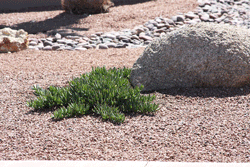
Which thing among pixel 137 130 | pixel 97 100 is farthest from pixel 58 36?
pixel 137 130

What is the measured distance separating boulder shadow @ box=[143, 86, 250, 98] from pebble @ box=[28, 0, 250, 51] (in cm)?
350

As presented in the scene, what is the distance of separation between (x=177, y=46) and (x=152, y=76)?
2.02ft

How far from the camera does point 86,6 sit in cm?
1130

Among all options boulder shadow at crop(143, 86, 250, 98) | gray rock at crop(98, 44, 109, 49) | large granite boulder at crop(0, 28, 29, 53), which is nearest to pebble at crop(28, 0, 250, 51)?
gray rock at crop(98, 44, 109, 49)

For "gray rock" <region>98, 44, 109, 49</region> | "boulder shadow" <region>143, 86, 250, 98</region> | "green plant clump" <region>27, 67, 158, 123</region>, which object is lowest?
"gray rock" <region>98, 44, 109, 49</region>

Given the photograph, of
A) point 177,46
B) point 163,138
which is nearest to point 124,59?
point 177,46

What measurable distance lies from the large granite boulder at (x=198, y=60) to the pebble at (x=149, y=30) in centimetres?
322

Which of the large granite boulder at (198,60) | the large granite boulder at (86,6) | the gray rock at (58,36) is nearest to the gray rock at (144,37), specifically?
the gray rock at (58,36)

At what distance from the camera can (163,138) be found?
130 inches

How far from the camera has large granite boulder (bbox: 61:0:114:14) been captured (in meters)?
11.2

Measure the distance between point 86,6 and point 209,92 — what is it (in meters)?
7.95

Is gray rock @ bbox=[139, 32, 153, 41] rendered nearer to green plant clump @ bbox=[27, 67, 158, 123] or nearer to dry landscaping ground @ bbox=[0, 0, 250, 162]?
dry landscaping ground @ bbox=[0, 0, 250, 162]

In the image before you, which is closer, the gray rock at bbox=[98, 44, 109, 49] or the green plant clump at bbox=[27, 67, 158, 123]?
the green plant clump at bbox=[27, 67, 158, 123]

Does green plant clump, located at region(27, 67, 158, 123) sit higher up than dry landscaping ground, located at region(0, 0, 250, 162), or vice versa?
green plant clump, located at region(27, 67, 158, 123)
